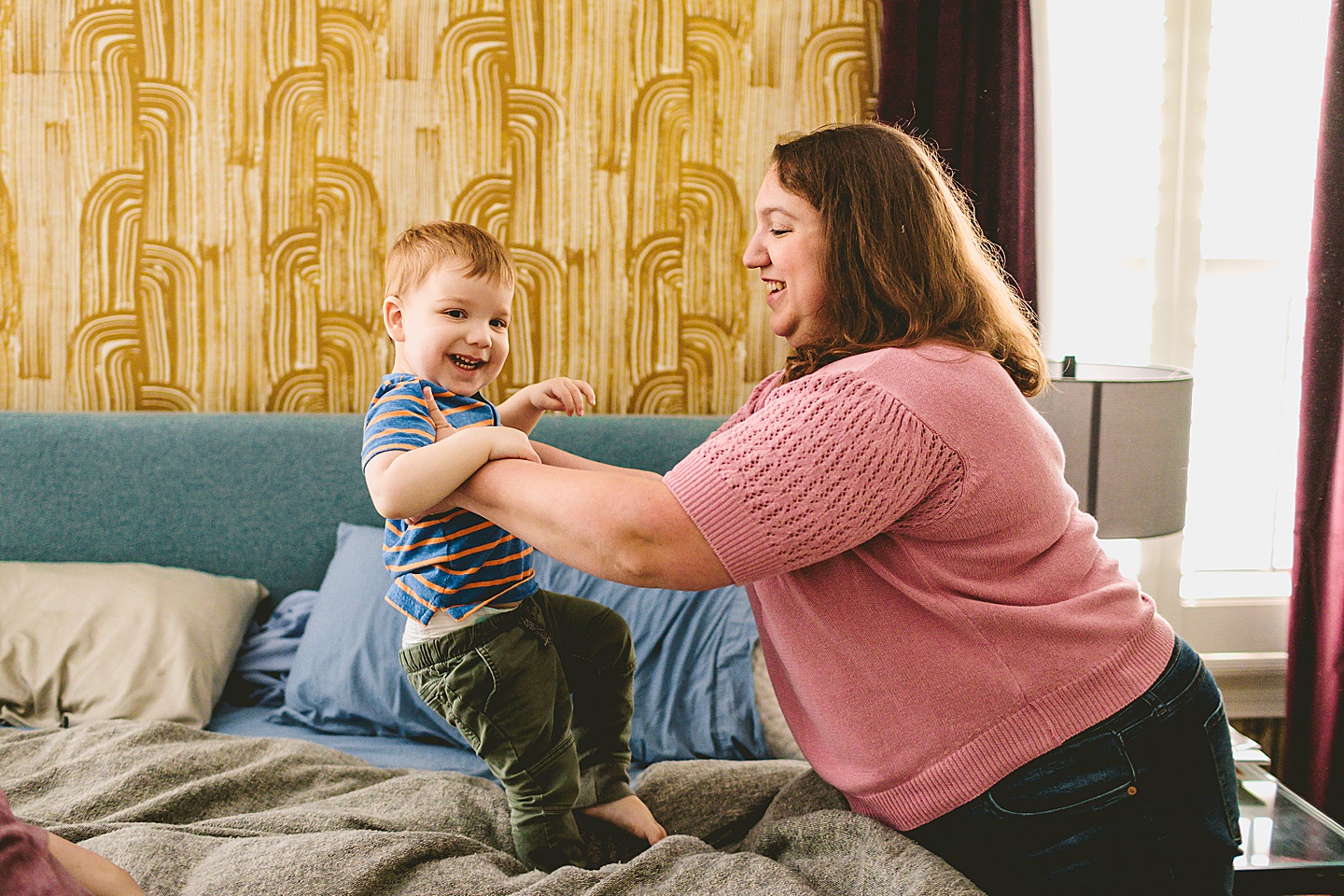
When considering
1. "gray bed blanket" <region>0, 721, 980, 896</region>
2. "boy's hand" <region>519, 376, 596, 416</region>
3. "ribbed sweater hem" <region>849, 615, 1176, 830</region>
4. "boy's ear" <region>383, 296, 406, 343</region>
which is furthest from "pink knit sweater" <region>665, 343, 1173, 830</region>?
"boy's ear" <region>383, 296, 406, 343</region>

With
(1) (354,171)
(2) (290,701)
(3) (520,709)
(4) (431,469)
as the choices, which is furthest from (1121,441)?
(1) (354,171)

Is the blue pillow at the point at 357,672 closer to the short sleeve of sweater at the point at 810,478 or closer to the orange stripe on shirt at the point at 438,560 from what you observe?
the orange stripe on shirt at the point at 438,560

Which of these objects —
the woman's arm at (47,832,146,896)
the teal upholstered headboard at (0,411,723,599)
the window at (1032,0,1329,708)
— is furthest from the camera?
the window at (1032,0,1329,708)

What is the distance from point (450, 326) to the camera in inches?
48.5

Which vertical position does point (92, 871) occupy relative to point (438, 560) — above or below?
below

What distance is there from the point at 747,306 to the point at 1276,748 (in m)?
1.90

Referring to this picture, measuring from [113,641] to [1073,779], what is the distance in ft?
5.98

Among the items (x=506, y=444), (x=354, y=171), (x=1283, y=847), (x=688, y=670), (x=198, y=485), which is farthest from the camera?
(x=354, y=171)

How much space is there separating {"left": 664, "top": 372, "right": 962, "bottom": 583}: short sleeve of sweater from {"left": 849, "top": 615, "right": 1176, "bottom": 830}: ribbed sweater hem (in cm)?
29

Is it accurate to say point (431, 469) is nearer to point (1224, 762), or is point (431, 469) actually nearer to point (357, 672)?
point (1224, 762)

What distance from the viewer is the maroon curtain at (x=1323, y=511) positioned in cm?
241

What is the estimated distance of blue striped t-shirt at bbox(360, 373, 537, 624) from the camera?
3.97 feet

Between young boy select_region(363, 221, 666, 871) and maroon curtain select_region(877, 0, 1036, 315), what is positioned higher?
maroon curtain select_region(877, 0, 1036, 315)

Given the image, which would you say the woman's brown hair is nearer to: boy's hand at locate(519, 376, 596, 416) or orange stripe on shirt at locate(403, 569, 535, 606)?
boy's hand at locate(519, 376, 596, 416)
